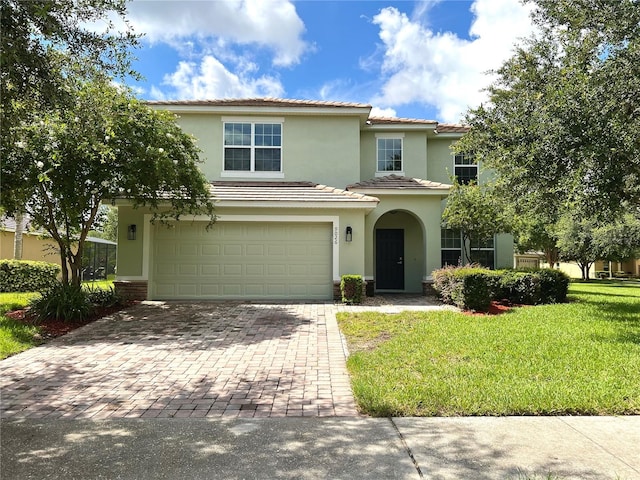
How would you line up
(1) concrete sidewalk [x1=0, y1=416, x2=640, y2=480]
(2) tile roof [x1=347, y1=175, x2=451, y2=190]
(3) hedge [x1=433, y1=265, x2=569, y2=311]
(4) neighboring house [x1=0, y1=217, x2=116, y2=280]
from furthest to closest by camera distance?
1. (4) neighboring house [x1=0, y1=217, x2=116, y2=280]
2. (2) tile roof [x1=347, y1=175, x2=451, y2=190]
3. (3) hedge [x1=433, y1=265, x2=569, y2=311]
4. (1) concrete sidewalk [x1=0, y1=416, x2=640, y2=480]

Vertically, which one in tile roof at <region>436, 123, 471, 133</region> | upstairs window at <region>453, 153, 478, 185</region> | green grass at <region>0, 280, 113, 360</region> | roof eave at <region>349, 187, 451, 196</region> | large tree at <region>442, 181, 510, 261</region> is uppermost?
tile roof at <region>436, 123, 471, 133</region>

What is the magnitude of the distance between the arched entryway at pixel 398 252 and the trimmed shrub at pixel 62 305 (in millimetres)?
10231

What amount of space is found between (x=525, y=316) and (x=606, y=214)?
290 centimetres

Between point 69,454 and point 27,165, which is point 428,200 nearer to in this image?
point 27,165

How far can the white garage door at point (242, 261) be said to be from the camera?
537 inches

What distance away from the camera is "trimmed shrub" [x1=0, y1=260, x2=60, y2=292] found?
16.3 meters

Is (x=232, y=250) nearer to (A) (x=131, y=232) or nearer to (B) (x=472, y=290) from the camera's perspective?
(A) (x=131, y=232)

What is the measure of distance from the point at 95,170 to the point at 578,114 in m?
10.2

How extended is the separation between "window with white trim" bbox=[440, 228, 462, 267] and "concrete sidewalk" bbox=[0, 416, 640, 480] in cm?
1271

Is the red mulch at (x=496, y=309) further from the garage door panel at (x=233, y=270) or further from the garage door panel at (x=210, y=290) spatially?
the garage door panel at (x=210, y=290)

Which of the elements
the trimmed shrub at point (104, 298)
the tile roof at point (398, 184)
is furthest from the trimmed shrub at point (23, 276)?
the tile roof at point (398, 184)

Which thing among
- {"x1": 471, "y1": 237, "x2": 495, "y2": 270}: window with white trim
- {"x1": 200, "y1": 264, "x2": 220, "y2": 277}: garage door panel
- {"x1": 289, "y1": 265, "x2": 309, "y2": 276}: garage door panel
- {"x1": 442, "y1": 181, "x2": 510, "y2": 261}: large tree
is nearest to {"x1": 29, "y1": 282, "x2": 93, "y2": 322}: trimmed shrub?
{"x1": 200, "y1": 264, "x2": 220, "y2": 277}: garage door panel

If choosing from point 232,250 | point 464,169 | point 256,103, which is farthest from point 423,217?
point 256,103

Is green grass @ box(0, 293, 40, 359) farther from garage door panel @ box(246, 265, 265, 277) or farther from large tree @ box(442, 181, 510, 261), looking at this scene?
large tree @ box(442, 181, 510, 261)
